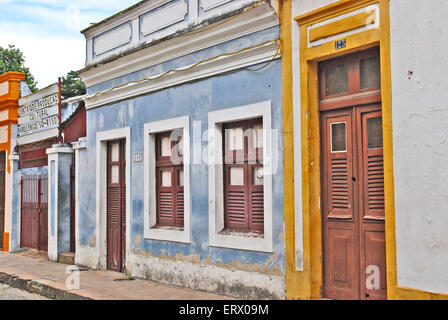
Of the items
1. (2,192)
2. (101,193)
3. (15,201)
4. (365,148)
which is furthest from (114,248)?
(2,192)

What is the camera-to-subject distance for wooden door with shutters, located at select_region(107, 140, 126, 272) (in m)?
9.45

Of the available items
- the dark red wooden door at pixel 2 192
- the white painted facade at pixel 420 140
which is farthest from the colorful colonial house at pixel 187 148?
the dark red wooden door at pixel 2 192

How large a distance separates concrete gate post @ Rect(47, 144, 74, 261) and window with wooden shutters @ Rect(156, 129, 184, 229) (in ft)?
11.5

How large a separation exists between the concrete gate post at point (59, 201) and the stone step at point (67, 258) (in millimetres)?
145

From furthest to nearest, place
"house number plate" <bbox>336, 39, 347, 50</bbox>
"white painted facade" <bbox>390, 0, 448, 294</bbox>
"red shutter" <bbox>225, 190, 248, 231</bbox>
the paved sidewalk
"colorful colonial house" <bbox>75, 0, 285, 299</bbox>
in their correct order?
the paved sidewalk → "red shutter" <bbox>225, 190, 248, 231</bbox> → "colorful colonial house" <bbox>75, 0, 285, 299</bbox> → "house number plate" <bbox>336, 39, 347, 50</bbox> → "white painted facade" <bbox>390, 0, 448, 294</bbox>

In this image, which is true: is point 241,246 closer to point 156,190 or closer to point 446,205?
point 156,190

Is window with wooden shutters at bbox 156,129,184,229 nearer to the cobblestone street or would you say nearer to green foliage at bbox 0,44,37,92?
the cobblestone street

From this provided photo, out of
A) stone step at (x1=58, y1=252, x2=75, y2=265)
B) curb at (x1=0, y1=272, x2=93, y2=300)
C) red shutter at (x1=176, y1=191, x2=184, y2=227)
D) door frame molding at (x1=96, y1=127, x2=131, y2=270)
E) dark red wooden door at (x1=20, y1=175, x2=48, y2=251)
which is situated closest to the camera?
curb at (x1=0, y1=272, x2=93, y2=300)

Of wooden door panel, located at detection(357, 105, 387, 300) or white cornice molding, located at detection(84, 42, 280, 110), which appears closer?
wooden door panel, located at detection(357, 105, 387, 300)

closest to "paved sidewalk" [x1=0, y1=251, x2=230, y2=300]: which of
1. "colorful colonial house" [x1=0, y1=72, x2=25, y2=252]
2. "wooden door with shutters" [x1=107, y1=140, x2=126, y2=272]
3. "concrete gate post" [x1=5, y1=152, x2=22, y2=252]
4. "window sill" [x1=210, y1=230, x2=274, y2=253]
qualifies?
"wooden door with shutters" [x1=107, y1=140, x2=126, y2=272]

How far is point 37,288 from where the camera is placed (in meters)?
8.59

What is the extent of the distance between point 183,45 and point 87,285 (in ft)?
13.5

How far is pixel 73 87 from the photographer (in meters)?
25.0
